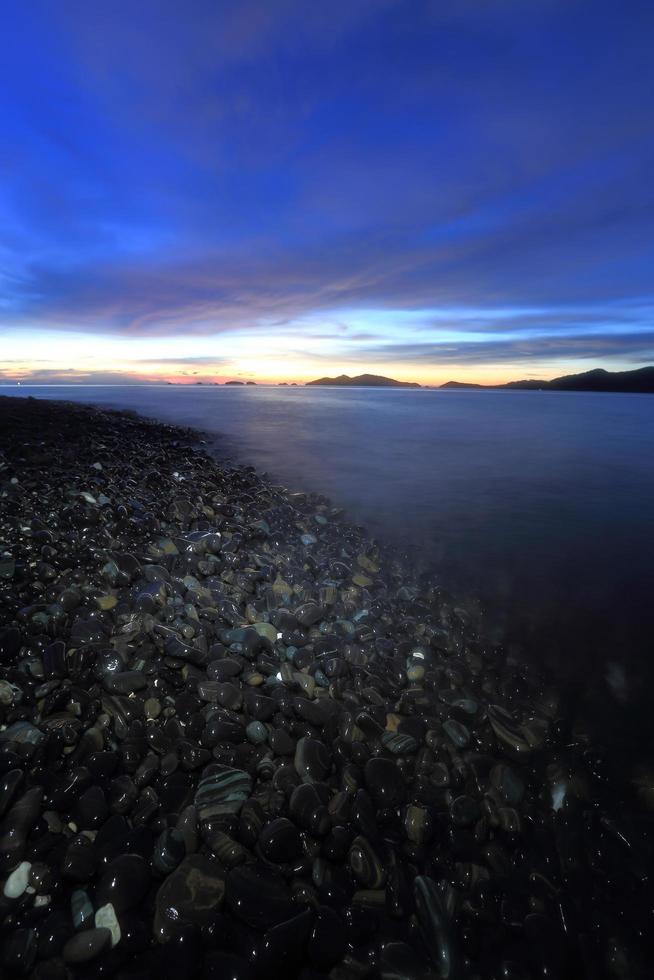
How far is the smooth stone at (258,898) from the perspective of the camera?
236 centimetres

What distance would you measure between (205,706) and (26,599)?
249 cm

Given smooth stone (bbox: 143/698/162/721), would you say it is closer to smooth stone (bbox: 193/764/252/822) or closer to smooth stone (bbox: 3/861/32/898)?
smooth stone (bbox: 193/764/252/822)

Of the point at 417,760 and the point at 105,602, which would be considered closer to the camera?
the point at 417,760

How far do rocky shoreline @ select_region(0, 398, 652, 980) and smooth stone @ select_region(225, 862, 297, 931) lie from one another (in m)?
0.01

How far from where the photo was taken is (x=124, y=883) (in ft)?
7.82

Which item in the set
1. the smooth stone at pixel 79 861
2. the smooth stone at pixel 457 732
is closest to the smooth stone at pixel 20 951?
the smooth stone at pixel 79 861

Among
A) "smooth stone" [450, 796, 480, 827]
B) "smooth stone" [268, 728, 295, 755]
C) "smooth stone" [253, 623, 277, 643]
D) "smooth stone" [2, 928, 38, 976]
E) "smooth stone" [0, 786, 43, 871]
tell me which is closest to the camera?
"smooth stone" [2, 928, 38, 976]

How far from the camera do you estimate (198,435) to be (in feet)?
72.3

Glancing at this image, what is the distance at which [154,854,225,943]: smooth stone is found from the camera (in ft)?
7.55

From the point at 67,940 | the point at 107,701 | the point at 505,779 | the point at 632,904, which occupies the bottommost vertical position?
the point at 632,904

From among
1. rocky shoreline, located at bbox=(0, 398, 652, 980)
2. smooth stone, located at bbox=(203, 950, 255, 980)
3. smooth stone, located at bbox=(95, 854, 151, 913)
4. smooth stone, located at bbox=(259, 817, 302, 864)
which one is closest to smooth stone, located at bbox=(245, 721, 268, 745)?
rocky shoreline, located at bbox=(0, 398, 652, 980)

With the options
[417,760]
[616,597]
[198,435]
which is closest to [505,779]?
[417,760]

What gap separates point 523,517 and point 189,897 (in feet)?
33.6

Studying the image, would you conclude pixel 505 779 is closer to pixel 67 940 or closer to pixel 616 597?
pixel 67 940
